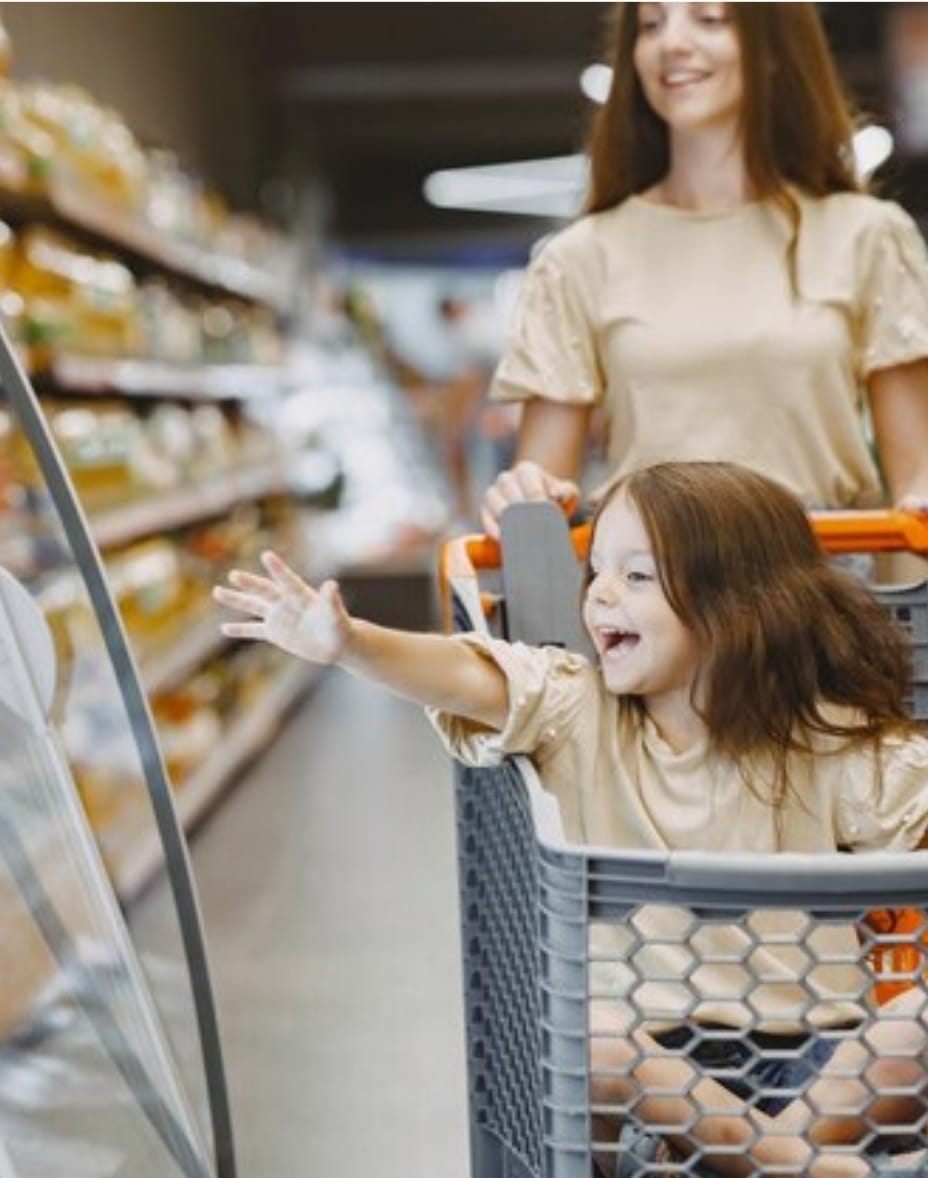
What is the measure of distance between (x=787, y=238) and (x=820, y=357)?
0.15m

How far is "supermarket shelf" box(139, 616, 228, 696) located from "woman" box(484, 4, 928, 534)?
2615mm

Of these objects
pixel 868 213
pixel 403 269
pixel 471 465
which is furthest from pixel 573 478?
pixel 403 269

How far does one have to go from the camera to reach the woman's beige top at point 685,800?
1.58 m

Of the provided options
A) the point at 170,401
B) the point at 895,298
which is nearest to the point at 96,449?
the point at 170,401

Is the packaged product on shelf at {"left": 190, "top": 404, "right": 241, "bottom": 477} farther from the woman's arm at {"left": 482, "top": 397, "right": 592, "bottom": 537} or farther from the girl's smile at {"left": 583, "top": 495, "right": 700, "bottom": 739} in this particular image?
the girl's smile at {"left": 583, "top": 495, "right": 700, "bottom": 739}

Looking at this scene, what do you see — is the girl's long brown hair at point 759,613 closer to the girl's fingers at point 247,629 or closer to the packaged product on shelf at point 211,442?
the girl's fingers at point 247,629

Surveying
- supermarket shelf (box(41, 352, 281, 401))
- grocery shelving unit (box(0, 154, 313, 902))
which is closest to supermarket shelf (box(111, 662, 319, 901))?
grocery shelving unit (box(0, 154, 313, 902))

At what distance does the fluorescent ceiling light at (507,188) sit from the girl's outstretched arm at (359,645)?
1724 centimetres

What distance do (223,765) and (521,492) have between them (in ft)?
13.0

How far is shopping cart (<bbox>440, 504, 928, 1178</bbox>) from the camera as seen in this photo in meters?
1.24

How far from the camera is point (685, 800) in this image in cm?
161

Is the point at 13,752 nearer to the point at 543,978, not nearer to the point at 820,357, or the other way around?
the point at 543,978

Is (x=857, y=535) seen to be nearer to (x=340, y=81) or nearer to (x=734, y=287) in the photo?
(x=734, y=287)

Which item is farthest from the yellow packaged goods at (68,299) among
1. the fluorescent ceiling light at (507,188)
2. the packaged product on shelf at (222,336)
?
the fluorescent ceiling light at (507,188)
